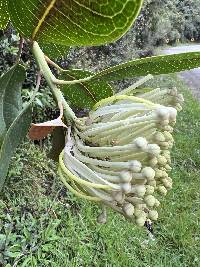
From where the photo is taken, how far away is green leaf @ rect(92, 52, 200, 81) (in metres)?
0.46

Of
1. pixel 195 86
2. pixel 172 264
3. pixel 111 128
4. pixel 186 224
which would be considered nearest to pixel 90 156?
pixel 111 128

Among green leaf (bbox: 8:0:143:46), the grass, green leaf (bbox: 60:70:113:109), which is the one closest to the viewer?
green leaf (bbox: 8:0:143:46)

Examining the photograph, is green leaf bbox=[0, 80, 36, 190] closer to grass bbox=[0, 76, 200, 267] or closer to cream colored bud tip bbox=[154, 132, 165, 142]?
cream colored bud tip bbox=[154, 132, 165, 142]

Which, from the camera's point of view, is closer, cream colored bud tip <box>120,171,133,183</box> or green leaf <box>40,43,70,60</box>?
cream colored bud tip <box>120,171,133,183</box>

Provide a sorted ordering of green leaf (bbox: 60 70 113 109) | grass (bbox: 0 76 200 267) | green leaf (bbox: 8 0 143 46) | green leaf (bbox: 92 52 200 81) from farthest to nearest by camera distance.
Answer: grass (bbox: 0 76 200 267), green leaf (bbox: 60 70 113 109), green leaf (bbox: 92 52 200 81), green leaf (bbox: 8 0 143 46)

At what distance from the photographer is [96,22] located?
15.5 inches

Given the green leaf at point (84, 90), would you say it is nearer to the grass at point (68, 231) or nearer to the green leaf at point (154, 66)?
the green leaf at point (154, 66)

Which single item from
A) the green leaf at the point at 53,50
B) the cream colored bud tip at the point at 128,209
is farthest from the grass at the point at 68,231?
the cream colored bud tip at the point at 128,209

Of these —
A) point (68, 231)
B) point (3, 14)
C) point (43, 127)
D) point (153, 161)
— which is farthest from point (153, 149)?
point (68, 231)

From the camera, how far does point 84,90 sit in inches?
23.9

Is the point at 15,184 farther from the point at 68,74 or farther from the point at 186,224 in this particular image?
the point at 68,74

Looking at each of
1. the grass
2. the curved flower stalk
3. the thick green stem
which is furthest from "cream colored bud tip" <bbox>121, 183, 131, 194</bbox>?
the grass

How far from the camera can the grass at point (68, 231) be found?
3.09 m

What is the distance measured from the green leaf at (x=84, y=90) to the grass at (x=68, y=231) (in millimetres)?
2256
